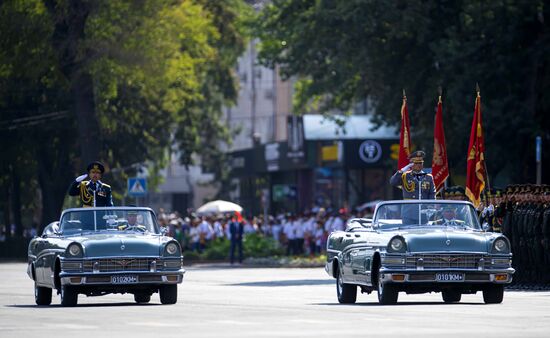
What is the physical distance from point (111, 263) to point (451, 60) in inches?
900

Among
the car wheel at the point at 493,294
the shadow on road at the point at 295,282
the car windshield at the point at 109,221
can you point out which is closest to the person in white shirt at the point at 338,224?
the shadow on road at the point at 295,282

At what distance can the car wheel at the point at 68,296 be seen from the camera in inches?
920

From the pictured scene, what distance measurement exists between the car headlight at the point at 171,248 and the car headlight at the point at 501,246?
447 centimetres

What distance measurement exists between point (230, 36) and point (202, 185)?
136 ft

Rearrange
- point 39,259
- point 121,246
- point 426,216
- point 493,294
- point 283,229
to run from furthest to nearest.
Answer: point 283,229 → point 39,259 → point 426,216 → point 121,246 → point 493,294

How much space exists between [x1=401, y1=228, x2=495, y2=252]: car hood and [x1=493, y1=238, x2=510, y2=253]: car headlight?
87mm

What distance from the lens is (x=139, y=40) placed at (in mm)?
54469

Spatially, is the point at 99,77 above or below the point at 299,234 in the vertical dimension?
above

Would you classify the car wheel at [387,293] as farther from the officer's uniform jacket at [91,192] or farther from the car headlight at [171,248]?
the officer's uniform jacket at [91,192]

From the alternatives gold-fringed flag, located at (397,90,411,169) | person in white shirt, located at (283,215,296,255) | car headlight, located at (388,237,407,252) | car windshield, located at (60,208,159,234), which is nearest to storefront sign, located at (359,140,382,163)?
person in white shirt, located at (283,215,296,255)

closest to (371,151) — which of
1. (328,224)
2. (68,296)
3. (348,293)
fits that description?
(328,224)

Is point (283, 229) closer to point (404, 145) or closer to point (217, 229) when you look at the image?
point (217, 229)

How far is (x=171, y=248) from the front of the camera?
23.5m

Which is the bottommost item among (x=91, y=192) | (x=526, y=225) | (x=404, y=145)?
(x=526, y=225)
